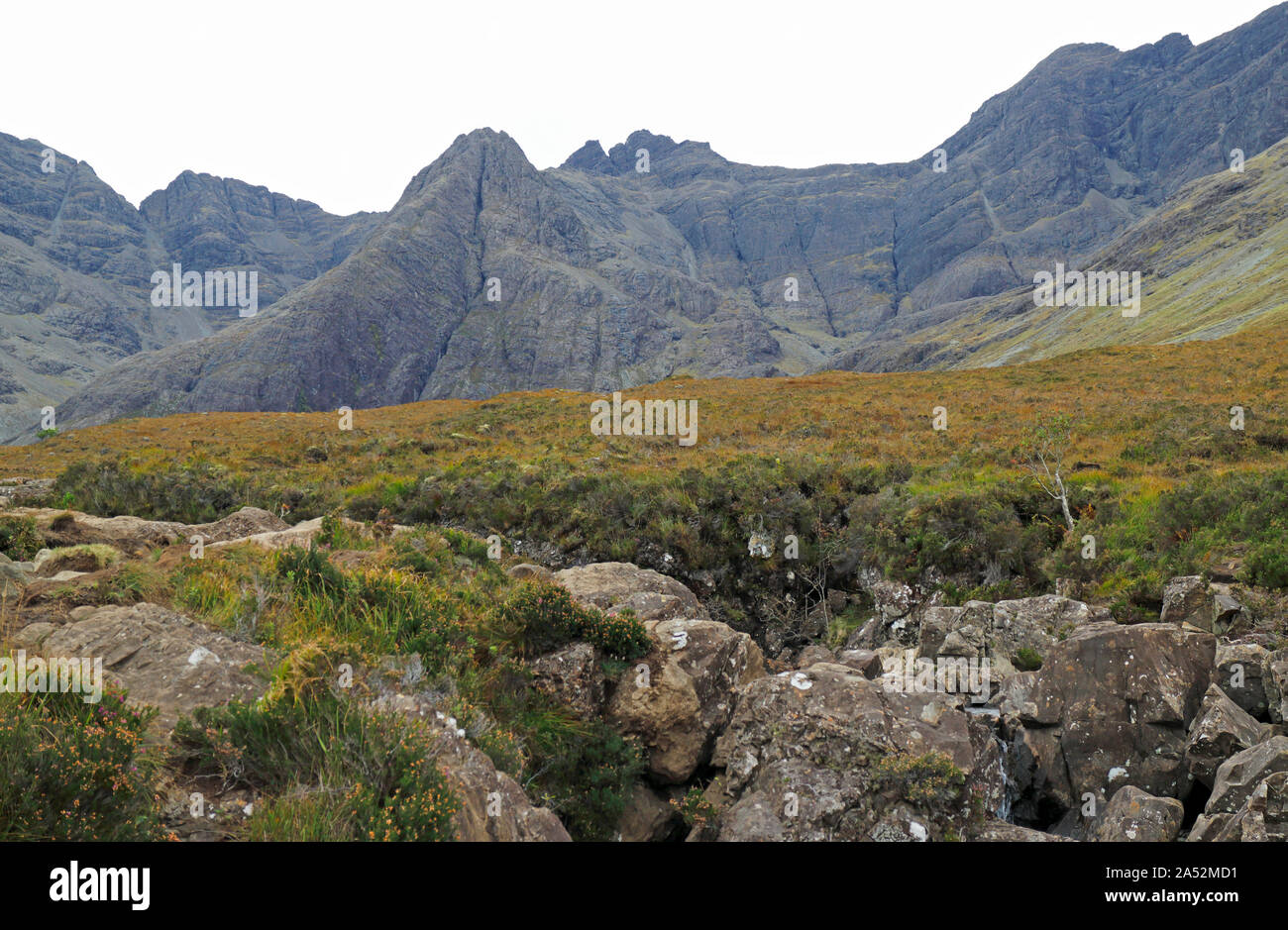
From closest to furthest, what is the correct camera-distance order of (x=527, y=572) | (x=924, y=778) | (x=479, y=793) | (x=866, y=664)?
(x=479, y=793), (x=924, y=778), (x=866, y=664), (x=527, y=572)

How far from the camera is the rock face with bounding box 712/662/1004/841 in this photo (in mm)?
7023

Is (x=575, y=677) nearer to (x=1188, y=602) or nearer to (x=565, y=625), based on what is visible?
(x=565, y=625)

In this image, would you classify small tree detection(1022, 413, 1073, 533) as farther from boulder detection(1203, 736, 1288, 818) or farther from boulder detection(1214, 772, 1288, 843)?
boulder detection(1214, 772, 1288, 843)

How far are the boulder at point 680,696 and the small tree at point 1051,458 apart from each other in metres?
9.43

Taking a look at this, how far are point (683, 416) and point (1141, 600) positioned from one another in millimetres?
25938

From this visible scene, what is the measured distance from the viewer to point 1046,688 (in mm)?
9156

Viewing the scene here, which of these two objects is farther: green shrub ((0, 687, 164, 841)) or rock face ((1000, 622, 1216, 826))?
rock face ((1000, 622, 1216, 826))

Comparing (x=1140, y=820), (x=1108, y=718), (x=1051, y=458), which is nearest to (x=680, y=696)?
(x=1140, y=820)

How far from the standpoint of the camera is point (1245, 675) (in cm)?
827

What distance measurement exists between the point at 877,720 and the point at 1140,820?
2668mm

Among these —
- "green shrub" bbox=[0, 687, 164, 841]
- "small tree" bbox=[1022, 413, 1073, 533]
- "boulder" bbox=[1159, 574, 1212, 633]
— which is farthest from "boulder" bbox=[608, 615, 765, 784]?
"small tree" bbox=[1022, 413, 1073, 533]

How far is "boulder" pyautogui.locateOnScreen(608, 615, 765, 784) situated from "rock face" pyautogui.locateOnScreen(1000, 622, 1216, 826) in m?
3.92
